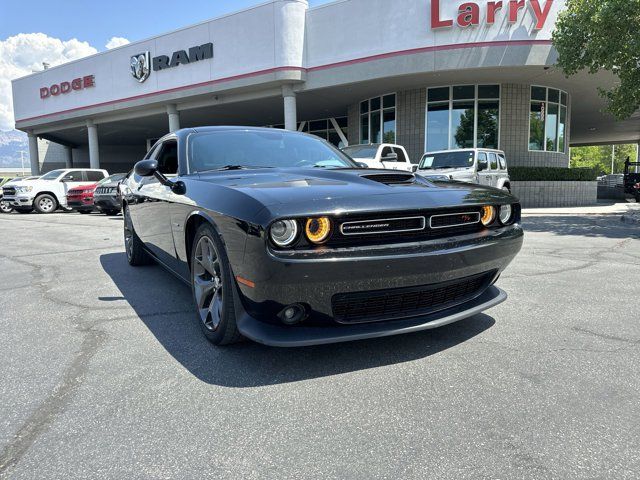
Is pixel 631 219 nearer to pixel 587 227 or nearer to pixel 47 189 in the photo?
pixel 587 227

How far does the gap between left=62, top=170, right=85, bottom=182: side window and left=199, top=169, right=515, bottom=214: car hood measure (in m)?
15.3

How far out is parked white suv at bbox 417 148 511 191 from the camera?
1318cm

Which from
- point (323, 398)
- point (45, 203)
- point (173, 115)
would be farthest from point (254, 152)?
point (173, 115)

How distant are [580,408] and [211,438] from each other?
1.74 metres

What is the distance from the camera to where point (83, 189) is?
15500mm

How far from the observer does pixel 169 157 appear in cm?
425

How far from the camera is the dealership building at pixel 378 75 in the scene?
15875 mm

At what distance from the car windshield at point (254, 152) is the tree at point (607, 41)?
32.9ft

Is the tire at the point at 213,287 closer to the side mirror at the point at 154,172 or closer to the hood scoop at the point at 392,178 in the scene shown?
the side mirror at the point at 154,172

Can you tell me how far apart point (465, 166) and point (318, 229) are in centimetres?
1194

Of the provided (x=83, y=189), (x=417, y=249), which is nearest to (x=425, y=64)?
(x=83, y=189)

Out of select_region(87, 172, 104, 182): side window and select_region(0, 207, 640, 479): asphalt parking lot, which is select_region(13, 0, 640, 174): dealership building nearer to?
select_region(87, 172, 104, 182): side window

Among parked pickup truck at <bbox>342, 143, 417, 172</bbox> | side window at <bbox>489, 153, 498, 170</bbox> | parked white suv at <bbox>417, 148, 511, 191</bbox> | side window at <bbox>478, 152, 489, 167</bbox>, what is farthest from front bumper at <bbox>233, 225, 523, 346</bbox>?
side window at <bbox>489, 153, 498, 170</bbox>

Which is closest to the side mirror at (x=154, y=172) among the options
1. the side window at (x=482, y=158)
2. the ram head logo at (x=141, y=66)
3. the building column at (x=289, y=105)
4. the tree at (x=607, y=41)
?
the tree at (x=607, y=41)
